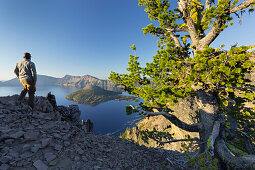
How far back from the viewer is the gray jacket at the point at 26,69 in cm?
564

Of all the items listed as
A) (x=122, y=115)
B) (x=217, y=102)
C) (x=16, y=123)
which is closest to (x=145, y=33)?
(x=217, y=102)

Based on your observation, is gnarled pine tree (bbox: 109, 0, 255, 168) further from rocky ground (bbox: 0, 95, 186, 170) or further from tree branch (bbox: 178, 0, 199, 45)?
rocky ground (bbox: 0, 95, 186, 170)

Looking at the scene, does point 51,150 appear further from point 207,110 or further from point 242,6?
point 242,6

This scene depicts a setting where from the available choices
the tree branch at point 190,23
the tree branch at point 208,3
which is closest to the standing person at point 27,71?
the tree branch at point 190,23

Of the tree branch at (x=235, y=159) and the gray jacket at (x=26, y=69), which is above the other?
the gray jacket at (x=26, y=69)

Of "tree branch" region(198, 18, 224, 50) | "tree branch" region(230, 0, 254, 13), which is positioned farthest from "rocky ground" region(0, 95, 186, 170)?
"tree branch" region(230, 0, 254, 13)

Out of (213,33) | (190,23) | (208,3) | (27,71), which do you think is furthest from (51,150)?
(208,3)

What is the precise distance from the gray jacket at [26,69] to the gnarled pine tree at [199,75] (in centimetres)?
474

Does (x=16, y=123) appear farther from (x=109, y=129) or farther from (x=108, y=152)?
(x=109, y=129)

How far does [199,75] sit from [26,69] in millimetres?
9052

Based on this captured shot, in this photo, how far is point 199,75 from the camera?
3.78m

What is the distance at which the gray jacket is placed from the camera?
564 centimetres

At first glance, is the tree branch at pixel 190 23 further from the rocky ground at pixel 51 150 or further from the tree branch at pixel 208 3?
the rocky ground at pixel 51 150

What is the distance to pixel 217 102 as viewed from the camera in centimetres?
496
